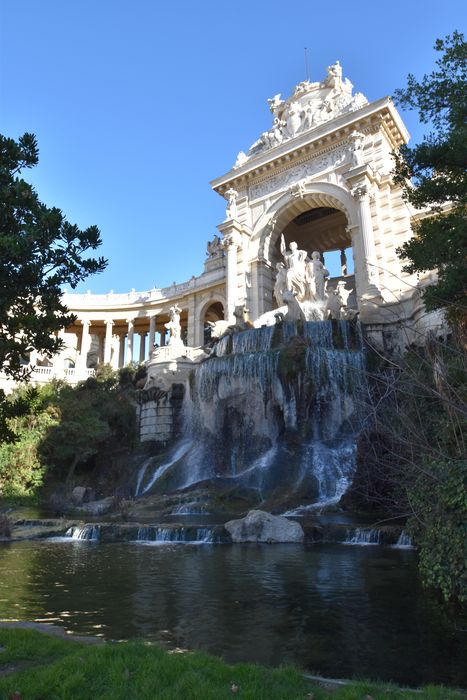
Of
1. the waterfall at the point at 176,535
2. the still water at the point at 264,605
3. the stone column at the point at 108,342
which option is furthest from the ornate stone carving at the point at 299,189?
the still water at the point at 264,605

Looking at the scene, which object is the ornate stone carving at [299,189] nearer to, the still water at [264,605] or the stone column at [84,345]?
the stone column at [84,345]

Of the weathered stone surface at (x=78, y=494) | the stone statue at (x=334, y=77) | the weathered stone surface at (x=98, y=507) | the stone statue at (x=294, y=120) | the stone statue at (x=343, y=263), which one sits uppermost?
the stone statue at (x=334, y=77)

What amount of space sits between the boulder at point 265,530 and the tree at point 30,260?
568cm

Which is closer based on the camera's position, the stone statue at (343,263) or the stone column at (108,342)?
the stone statue at (343,263)

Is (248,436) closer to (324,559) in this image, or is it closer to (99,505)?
(99,505)

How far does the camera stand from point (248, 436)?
66.0 feet

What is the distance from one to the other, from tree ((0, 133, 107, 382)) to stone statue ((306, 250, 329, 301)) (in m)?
21.9

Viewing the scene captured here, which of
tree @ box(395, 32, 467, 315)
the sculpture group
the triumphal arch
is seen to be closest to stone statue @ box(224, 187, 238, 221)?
the triumphal arch

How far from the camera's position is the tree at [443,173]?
9336 mm

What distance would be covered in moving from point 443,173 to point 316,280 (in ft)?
58.3

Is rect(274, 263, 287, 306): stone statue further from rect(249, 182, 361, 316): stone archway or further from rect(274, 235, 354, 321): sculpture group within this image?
rect(249, 182, 361, 316): stone archway

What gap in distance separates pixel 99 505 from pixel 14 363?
13405mm

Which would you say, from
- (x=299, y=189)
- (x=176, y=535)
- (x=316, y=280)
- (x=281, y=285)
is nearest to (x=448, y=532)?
(x=176, y=535)

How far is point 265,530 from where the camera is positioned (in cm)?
1047
